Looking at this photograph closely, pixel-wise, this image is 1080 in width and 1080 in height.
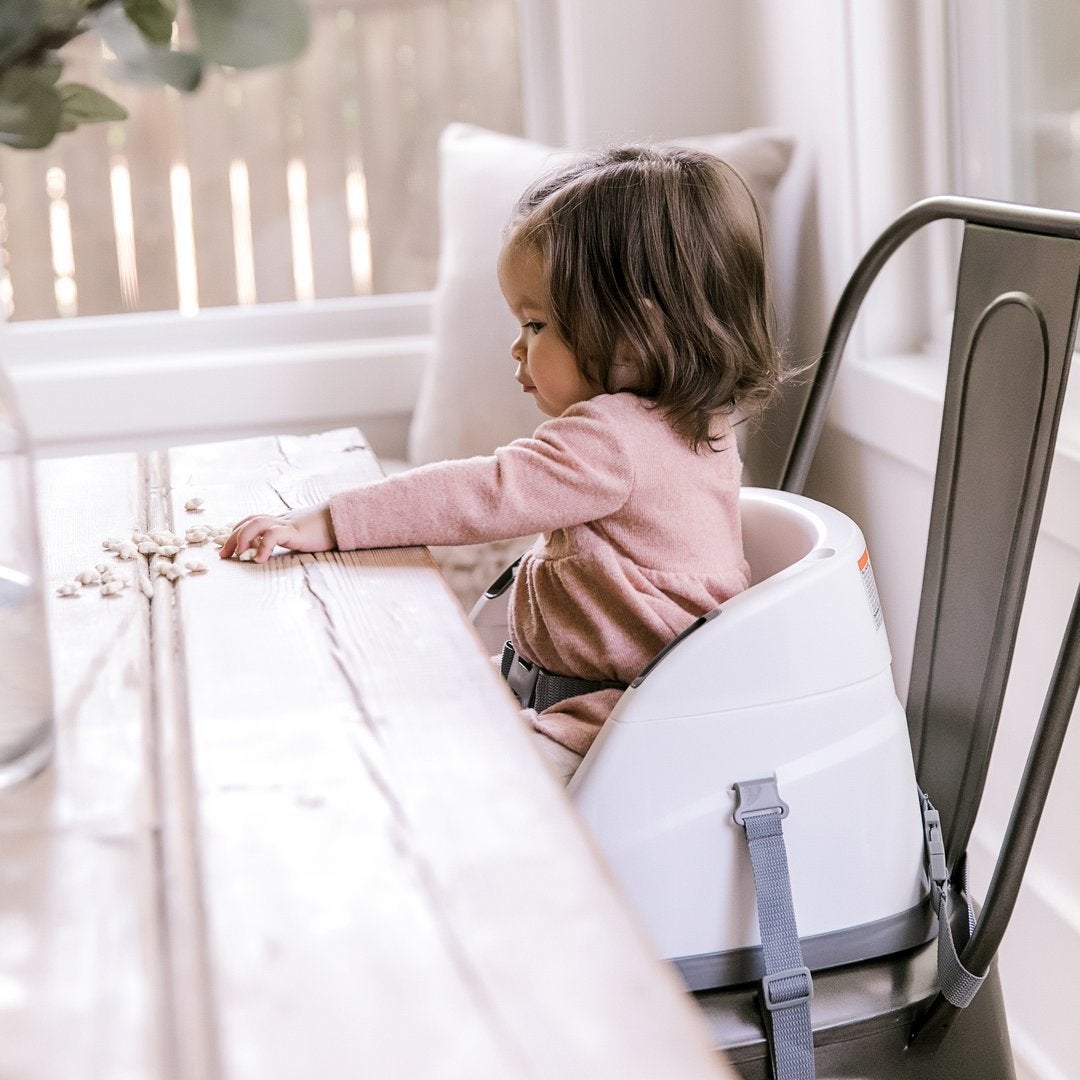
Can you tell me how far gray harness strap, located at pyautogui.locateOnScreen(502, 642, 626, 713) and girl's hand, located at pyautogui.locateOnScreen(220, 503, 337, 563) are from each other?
0.25m

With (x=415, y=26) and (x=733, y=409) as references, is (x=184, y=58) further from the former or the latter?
(x=415, y=26)

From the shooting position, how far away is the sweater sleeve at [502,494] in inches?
40.1

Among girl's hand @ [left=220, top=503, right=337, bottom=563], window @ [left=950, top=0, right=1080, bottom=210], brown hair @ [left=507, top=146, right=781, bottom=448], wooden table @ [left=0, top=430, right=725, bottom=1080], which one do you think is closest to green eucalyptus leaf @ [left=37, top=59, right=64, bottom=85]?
wooden table @ [left=0, top=430, right=725, bottom=1080]

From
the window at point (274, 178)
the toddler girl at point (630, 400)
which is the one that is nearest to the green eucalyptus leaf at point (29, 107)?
the toddler girl at point (630, 400)

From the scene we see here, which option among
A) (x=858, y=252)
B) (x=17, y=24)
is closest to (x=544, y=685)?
(x=17, y=24)

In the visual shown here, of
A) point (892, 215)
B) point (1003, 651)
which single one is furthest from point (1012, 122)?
point (1003, 651)

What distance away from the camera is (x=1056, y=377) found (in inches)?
41.2

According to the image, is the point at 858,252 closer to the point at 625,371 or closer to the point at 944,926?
the point at 625,371

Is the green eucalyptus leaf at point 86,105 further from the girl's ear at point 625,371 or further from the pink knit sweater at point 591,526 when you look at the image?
the girl's ear at point 625,371

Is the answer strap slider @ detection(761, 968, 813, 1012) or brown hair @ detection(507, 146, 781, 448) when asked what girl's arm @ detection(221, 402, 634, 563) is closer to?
brown hair @ detection(507, 146, 781, 448)

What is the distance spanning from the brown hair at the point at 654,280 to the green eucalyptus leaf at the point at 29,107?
0.58 meters

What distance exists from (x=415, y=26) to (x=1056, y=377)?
1815mm

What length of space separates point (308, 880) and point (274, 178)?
224cm

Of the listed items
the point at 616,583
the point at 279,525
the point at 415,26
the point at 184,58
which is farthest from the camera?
the point at 415,26
